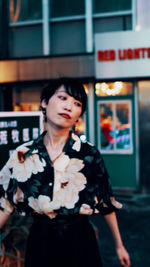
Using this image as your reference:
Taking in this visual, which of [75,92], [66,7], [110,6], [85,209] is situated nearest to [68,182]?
[85,209]

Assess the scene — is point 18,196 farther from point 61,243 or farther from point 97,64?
point 97,64

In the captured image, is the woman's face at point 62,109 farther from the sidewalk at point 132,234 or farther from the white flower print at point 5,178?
the sidewalk at point 132,234

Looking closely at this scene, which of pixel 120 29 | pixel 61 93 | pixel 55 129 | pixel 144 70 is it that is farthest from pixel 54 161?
pixel 120 29

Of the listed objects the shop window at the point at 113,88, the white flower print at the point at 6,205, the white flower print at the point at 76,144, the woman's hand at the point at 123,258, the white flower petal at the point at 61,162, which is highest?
the shop window at the point at 113,88

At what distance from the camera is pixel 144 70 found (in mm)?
Answer: 8234

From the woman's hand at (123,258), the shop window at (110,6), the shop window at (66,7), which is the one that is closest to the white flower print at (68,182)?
the woman's hand at (123,258)

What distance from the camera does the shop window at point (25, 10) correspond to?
30.2ft

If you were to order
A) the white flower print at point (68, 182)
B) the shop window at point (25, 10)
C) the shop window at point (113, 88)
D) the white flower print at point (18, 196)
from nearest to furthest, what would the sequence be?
1. the white flower print at point (68, 182)
2. the white flower print at point (18, 196)
3. the shop window at point (113, 88)
4. the shop window at point (25, 10)

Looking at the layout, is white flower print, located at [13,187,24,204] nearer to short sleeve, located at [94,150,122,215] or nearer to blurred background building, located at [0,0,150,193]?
short sleeve, located at [94,150,122,215]

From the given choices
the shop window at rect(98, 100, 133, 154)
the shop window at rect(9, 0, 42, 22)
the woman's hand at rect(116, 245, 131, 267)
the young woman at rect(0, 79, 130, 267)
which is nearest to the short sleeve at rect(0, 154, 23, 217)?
the young woman at rect(0, 79, 130, 267)

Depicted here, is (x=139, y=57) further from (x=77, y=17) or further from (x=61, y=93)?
(x=61, y=93)

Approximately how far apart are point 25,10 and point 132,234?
22.1ft

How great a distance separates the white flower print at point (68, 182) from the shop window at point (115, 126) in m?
6.72

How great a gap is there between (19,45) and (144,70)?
3.62 meters
